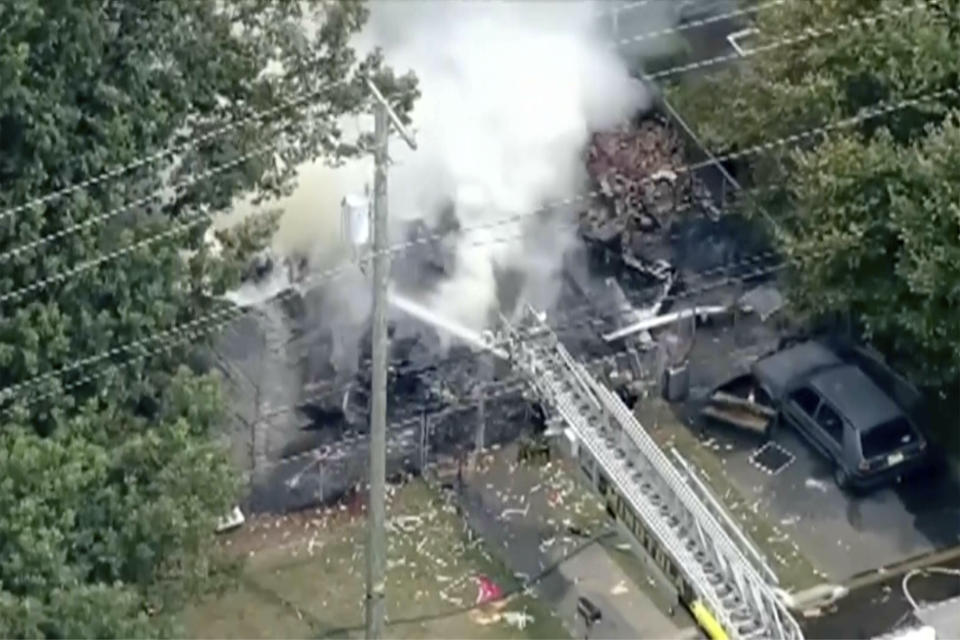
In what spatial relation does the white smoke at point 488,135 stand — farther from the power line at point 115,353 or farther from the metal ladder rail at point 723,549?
the power line at point 115,353

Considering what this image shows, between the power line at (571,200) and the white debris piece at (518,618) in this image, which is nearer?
the power line at (571,200)

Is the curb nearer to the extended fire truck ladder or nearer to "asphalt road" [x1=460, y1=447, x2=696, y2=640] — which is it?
the extended fire truck ladder

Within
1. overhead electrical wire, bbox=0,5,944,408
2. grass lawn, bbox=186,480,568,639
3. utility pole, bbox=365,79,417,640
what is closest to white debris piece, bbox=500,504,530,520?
grass lawn, bbox=186,480,568,639

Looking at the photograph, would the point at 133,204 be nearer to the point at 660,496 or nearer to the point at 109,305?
the point at 109,305

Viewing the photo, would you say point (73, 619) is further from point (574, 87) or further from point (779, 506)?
point (574, 87)

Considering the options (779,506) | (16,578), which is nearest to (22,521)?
(16,578)

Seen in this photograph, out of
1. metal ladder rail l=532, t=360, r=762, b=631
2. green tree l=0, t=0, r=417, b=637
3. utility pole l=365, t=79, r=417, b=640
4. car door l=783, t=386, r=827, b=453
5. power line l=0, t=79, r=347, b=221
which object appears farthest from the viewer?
car door l=783, t=386, r=827, b=453

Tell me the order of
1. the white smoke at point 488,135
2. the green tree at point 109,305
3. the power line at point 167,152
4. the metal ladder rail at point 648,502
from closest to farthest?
the green tree at point 109,305
the power line at point 167,152
the metal ladder rail at point 648,502
the white smoke at point 488,135

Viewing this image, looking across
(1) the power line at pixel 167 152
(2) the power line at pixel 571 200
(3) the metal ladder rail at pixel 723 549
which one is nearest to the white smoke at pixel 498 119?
(2) the power line at pixel 571 200
